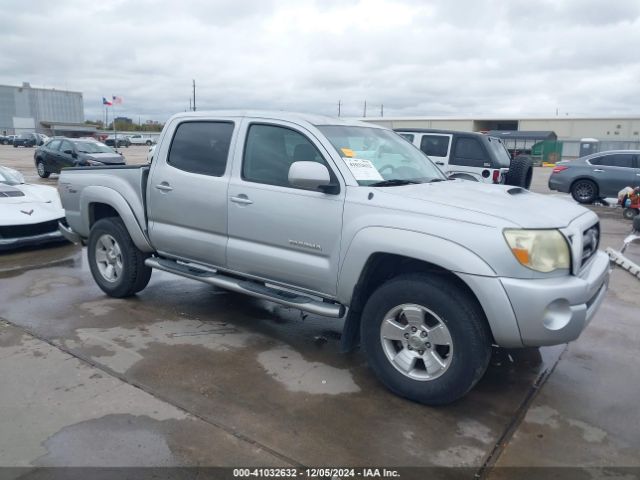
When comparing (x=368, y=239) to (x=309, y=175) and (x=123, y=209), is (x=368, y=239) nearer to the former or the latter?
(x=309, y=175)

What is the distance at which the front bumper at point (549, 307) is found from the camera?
121 inches

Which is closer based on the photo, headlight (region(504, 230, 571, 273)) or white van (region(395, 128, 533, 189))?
headlight (region(504, 230, 571, 273))

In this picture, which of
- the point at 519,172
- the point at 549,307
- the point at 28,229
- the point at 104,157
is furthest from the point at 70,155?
the point at 549,307

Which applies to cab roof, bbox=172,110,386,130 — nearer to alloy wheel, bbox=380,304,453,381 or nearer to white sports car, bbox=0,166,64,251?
alloy wheel, bbox=380,304,453,381

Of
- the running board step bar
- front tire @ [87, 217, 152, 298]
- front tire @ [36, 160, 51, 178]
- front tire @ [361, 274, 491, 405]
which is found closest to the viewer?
front tire @ [361, 274, 491, 405]

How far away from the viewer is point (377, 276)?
3.81m

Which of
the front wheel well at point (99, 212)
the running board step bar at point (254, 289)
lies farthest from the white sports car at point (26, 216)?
the running board step bar at point (254, 289)

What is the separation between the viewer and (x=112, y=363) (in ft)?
13.1

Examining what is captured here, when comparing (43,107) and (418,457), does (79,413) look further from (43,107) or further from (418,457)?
(43,107)

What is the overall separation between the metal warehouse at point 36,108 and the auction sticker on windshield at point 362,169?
9924cm

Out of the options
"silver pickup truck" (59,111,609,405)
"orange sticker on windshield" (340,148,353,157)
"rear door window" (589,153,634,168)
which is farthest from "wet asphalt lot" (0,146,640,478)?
"rear door window" (589,153,634,168)

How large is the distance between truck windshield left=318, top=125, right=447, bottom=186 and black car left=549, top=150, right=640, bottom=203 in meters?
11.6

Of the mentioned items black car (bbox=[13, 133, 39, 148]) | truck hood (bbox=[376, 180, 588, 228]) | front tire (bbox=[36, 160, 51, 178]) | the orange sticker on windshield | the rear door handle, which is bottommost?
black car (bbox=[13, 133, 39, 148])

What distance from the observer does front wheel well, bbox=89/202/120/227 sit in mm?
5648
